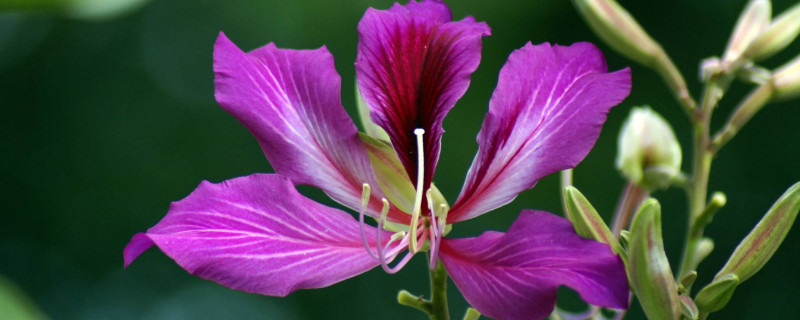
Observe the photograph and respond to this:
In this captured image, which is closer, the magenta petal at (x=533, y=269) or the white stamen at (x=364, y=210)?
the magenta petal at (x=533, y=269)

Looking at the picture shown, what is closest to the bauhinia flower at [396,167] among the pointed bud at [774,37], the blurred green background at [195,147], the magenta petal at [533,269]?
the magenta petal at [533,269]

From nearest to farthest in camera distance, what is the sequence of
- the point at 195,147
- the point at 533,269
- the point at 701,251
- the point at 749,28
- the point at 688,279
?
1. the point at 533,269
2. the point at 688,279
3. the point at 701,251
4. the point at 749,28
5. the point at 195,147

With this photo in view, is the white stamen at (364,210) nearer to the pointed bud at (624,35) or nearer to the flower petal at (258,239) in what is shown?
the flower petal at (258,239)

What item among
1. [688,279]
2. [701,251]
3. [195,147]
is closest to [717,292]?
[688,279]

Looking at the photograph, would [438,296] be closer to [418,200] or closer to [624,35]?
[418,200]

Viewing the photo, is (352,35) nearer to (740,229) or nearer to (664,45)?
(664,45)

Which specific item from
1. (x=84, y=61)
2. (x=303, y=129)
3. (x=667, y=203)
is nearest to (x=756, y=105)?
(x=303, y=129)
